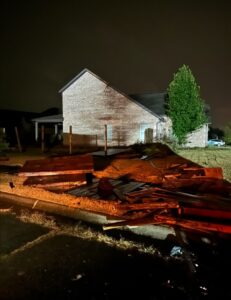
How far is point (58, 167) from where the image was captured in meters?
9.16

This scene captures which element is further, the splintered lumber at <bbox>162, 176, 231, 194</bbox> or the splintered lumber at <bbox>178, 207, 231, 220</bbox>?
the splintered lumber at <bbox>162, 176, 231, 194</bbox>

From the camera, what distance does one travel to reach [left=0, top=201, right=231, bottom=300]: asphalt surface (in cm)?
375

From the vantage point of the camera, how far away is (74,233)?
220 inches

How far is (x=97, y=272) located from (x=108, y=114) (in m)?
24.0

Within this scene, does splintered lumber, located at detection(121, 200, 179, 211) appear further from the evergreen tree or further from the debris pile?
Answer: the evergreen tree

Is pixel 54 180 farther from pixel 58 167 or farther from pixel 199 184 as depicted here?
pixel 199 184

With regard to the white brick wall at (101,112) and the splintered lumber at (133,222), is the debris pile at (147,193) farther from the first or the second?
the white brick wall at (101,112)

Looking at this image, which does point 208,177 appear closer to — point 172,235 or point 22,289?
point 172,235

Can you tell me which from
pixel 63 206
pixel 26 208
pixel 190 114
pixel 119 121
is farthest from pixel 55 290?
pixel 119 121

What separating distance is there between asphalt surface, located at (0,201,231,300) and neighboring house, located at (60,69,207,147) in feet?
68.9

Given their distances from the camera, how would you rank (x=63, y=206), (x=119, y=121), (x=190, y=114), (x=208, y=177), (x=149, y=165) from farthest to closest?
(x=119, y=121)
(x=190, y=114)
(x=149, y=165)
(x=208, y=177)
(x=63, y=206)

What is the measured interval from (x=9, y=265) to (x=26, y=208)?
118 inches

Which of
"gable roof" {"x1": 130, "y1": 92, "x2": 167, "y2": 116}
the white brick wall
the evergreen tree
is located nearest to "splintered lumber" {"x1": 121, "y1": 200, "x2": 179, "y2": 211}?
the evergreen tree

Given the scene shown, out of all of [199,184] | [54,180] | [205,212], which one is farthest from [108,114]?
[205,212]
